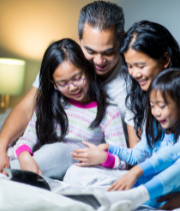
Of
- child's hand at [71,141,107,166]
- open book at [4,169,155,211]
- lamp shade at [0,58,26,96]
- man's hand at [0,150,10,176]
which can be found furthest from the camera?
lamp shade at [0,58,26,96]

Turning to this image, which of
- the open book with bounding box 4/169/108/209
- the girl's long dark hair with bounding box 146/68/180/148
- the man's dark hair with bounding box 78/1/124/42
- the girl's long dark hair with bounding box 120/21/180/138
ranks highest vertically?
the man's dark hair with bounding box 78/1/124/42

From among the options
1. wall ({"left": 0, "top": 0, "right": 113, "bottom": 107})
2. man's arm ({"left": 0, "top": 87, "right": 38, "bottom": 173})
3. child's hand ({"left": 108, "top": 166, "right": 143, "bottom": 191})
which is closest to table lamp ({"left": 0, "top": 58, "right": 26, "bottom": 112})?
wall ({"left": 0, "top": 0, "right": 113, "bottom": 107})

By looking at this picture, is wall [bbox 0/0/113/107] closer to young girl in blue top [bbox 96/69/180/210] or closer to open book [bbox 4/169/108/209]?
young girl in blue top [bbox 96/69/180/210]

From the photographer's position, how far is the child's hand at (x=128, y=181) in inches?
30.7

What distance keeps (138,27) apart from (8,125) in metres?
0.69

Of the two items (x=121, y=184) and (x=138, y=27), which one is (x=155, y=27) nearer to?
(x=138, y=27)

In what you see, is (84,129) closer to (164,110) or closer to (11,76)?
(164,110)

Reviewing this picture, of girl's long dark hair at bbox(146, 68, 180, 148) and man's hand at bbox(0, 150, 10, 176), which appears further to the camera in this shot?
man's hand at bbox(0, 150, 10, 176)

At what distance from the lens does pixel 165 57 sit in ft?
3.32

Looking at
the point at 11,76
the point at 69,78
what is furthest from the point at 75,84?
the point at 11,76

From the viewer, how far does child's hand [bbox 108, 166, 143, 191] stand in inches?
30.7

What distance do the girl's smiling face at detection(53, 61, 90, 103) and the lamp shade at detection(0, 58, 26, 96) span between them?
98 cm

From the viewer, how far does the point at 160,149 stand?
0.89 meters

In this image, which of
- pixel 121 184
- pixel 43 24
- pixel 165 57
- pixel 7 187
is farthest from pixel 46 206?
pixel 43 24
